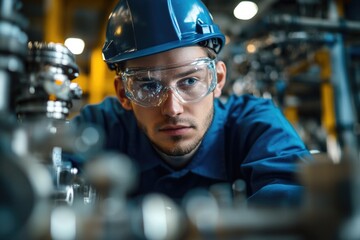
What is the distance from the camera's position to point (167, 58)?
136 centimetres

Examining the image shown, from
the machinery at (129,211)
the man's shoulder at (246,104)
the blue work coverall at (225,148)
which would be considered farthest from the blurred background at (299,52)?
the machinery at (129,211)

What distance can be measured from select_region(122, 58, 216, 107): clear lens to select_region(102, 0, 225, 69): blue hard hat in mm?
75

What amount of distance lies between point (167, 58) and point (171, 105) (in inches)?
6.7

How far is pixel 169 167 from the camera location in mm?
1586

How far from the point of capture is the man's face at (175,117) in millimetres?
1352

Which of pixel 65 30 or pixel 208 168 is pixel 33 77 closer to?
pixel 208 168

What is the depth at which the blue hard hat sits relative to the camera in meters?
1.38

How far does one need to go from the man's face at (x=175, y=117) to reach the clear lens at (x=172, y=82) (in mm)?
26

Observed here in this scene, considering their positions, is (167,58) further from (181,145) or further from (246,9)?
(246,9)

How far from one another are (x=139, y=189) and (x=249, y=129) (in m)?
0.50

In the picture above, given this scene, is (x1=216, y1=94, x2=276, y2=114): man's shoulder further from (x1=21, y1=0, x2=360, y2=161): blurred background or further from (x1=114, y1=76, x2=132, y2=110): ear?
(x1=21, y1=0, x2=360, y2=161): blurred background

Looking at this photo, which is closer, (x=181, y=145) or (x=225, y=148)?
(x=181, y=145)

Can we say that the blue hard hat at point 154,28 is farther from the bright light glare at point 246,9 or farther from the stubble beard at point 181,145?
the bright light glare at point 246,9

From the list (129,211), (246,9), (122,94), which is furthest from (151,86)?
(246,9)
